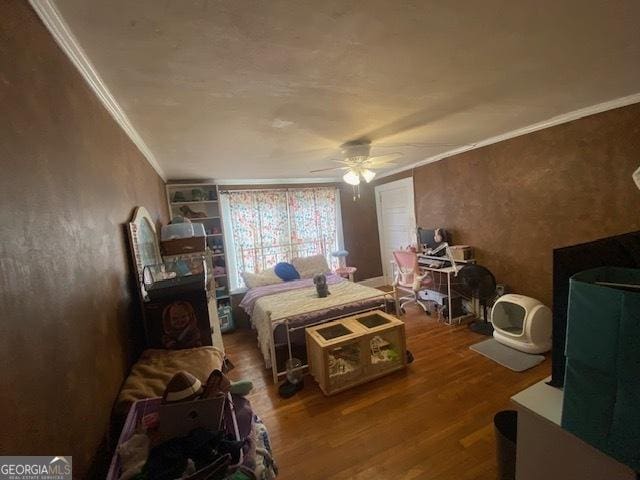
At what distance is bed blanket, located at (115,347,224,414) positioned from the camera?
1127 mm

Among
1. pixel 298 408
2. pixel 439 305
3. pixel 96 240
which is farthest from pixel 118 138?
pixel 439 305

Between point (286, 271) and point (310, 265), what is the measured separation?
448mm

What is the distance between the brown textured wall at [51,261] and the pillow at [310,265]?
3234mm

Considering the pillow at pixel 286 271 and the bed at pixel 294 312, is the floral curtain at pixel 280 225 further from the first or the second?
the bed at pixel 294 312

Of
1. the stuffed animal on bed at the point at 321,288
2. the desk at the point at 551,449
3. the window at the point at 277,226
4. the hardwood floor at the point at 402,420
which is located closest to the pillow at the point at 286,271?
the window at the point at 277,226

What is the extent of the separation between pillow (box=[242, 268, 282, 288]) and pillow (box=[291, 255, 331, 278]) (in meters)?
0.40

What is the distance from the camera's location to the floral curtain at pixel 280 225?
4.43 m

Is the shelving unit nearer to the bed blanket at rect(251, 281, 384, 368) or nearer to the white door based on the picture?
the bed blanket at rect(251, 281, 384, 368)

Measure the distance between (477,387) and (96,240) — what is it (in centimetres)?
285

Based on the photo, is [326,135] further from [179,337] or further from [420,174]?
[420,174]

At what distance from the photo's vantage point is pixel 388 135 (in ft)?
8.36

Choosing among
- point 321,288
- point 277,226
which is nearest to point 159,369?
point 321,288

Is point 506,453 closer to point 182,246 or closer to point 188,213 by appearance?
point 182,246

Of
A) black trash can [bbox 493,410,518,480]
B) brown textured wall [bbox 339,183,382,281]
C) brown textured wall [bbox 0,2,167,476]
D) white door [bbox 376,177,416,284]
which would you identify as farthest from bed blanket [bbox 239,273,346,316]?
black trash can [bbox 493,410,518,480]
